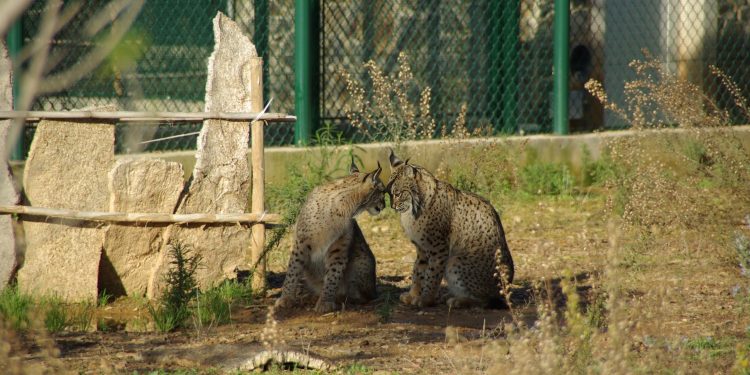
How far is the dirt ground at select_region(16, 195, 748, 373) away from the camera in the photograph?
15.9 feet

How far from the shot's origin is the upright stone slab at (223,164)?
6.74m

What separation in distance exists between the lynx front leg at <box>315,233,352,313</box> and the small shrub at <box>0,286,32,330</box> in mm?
1732

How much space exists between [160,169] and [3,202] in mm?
981

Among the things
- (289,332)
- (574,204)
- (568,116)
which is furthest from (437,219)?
(568,116)

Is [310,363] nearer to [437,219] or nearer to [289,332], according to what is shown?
[289,332]

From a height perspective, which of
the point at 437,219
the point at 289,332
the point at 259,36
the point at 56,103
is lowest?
the point at 289,332

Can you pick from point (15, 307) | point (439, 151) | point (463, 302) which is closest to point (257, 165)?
point (463, 302)

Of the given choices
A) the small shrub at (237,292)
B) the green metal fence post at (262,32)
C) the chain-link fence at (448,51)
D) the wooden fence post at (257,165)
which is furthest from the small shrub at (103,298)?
the green metal fence post at (262,32)

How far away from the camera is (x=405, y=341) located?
18.1 feet

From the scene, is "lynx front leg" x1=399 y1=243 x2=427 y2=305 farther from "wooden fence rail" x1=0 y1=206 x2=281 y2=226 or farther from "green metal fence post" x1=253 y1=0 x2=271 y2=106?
"green metal fence post" x1=253 y1=0 x2=271 y2=106

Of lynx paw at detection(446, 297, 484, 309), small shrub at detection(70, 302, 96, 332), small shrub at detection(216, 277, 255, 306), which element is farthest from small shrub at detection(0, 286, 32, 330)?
lynx paw at detection(446, 297, 484, 309)

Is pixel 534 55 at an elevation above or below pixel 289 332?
above

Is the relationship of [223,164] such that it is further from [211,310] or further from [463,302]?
[463,302]

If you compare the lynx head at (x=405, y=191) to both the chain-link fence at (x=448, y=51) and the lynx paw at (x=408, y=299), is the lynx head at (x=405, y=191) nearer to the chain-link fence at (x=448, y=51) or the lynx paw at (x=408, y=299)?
the lynx paw at (x=408, y=299)
